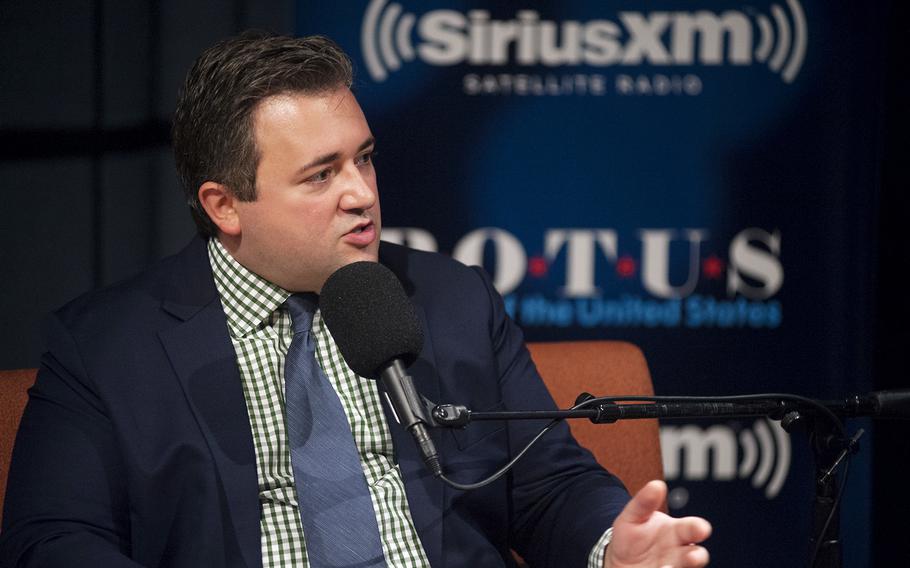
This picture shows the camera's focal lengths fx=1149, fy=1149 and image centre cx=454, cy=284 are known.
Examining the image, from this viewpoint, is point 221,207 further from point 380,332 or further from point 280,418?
point 380,332

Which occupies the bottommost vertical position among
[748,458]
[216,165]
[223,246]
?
[748,458]

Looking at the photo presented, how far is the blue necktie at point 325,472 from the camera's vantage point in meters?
1.97

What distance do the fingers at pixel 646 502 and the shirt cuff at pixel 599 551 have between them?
0.69 ft

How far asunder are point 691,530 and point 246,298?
37.5 inches

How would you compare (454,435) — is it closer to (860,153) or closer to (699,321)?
(699,321)

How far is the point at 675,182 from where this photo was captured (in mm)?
3182

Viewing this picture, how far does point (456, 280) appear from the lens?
2336mm

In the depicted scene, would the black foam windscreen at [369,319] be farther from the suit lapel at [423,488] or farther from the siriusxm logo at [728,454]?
the siriusxm logo at [728,454]

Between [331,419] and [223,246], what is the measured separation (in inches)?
15.8

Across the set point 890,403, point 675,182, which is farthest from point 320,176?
point 675,182

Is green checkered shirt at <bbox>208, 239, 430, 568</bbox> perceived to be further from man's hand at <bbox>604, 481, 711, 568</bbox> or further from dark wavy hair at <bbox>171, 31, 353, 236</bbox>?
man's hand at <bbox>604, 481, 711, 568</bbox>

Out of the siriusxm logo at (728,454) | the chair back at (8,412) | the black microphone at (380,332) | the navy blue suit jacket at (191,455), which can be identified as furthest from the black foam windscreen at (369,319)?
the siriusxm logo at (728,454)

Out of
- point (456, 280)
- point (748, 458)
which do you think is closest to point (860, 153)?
point (748, 458)

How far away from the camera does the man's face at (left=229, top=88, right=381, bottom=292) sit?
2.01m
